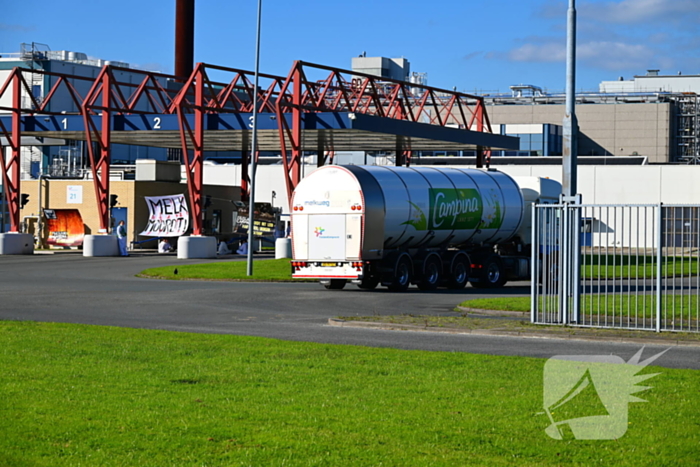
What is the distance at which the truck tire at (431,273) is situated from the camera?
Result: 102 ft

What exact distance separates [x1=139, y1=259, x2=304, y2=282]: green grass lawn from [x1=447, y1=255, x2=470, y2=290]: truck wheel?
5.50 meters

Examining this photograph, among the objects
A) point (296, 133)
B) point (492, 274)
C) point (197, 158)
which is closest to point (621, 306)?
point (492, 274)

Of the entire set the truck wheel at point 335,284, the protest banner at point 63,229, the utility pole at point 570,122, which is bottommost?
the truck wheel at point 335,284

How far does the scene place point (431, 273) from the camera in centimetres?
3156

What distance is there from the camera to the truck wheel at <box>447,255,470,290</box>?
1276 inches

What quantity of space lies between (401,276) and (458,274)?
9.67ft

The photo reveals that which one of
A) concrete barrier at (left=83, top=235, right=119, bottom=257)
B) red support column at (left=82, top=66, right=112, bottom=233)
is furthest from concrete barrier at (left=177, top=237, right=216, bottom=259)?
red support column at (left=82, top=66, right=112, bottom=233)

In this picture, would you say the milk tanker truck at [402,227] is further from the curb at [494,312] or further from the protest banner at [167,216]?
the protest banner at [167,216]

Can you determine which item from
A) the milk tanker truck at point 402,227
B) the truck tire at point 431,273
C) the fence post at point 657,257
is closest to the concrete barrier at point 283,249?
the milk tanker truck at point 402,227

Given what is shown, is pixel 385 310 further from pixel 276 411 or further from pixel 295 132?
pixel 295 132

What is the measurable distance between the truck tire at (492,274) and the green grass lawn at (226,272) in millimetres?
6145

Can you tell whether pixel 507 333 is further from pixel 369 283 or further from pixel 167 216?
pixel 167 216

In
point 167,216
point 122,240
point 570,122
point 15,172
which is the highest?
point 15,172

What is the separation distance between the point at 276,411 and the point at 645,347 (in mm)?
8283
